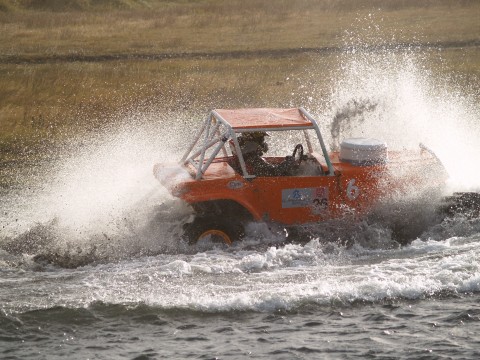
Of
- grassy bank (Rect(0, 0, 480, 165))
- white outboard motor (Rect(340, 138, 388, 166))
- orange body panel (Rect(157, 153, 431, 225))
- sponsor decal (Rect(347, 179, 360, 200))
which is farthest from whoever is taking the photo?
grassy bank (Rect(0, 0, 480, 165))

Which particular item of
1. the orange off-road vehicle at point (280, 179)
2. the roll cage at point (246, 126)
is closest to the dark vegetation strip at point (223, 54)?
the orange off-road vehicle at point (280, 179)

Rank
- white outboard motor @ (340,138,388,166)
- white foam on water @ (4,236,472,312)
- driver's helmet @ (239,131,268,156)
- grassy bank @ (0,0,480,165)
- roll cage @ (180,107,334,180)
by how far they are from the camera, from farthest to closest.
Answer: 1. grassy bank @ (0,0,480,165)
2. white outboard motor @ (340,138,388,166)
3. driver's helmet @ (239,131,268,156)
4. roll cage @ (180,107,334,180)
5. white foam on water @ (4,236,472,312)

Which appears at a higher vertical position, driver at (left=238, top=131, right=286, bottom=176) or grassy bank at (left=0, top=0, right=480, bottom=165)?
grassy bank at (left=0, top=0, right=480, bottom=165)

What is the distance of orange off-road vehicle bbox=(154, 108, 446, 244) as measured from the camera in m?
13.3

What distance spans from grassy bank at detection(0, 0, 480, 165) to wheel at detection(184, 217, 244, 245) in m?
8.64

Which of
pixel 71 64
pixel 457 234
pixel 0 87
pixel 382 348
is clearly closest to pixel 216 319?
pixel 382 348

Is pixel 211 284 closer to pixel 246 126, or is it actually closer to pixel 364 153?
pixel 246 126

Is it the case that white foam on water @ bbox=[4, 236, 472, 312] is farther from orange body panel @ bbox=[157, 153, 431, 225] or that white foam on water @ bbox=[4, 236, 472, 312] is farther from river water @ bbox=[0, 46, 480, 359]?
orange body panel @ bbox=[157, 153, 431, 225]

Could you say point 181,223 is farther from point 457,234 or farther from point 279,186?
point 457,234

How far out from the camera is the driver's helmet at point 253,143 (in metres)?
14.2

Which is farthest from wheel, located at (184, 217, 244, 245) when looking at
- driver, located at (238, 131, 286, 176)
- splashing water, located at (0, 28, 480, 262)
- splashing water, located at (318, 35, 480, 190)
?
splashing water, located at (318, 35, 480, 190)

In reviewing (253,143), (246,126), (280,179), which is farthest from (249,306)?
(253,143)

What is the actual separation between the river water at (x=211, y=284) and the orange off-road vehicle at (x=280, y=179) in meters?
0.29

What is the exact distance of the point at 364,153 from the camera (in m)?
14.3
